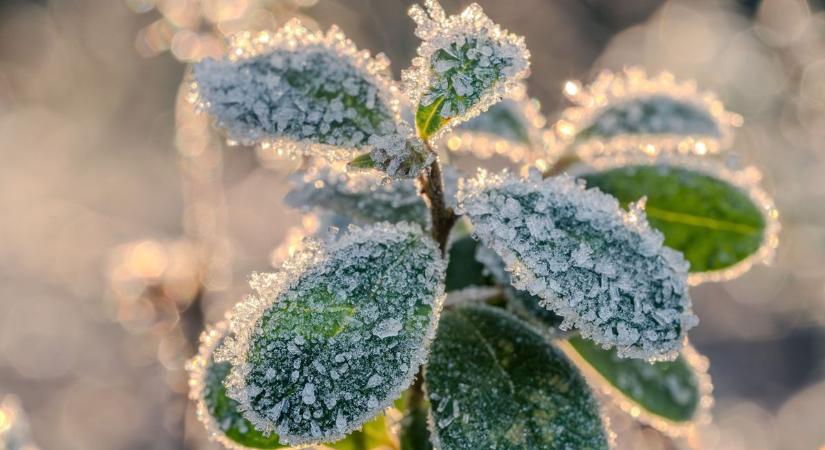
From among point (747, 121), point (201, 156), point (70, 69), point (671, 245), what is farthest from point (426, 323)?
point (70, 69)

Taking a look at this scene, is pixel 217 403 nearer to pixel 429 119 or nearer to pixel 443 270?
pixel 443 270

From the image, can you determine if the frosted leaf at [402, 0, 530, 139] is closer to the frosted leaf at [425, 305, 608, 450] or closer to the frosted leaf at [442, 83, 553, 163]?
the frosted leaf at [425, 305, 608, 450]

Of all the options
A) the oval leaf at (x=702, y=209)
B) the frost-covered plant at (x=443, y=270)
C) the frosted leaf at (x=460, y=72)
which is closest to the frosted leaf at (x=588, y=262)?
the frost-covered plant at (x=443, y=270)

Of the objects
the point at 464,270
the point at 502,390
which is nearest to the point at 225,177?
the point at 464,270

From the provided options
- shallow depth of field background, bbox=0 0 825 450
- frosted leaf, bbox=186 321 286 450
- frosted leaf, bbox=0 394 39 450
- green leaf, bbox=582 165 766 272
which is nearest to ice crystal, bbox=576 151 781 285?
green leaf, bbox=582 165 766 272

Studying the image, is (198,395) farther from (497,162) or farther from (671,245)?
(497,162)

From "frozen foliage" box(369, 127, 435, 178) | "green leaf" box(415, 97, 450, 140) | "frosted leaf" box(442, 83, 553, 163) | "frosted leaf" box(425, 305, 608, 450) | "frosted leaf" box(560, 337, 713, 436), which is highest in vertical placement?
"green leaf" box(415, 97, 450, 140)

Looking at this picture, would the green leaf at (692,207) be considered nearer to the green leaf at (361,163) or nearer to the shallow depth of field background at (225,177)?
the green leaf at (361,163)
